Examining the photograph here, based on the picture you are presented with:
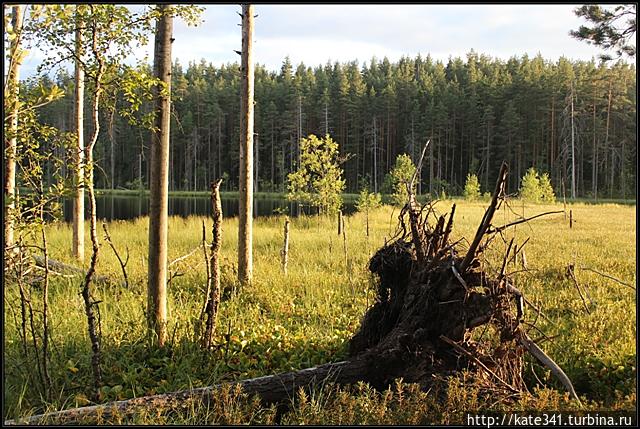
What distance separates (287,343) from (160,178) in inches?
92.0

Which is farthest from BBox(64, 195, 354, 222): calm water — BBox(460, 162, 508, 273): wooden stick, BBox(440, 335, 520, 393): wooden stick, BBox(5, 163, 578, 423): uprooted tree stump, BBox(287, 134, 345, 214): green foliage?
BBox(440, 335, 520, 393): wooden stick

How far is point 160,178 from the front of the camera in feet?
18.7

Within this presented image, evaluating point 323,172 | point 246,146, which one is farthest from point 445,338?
point 323,172

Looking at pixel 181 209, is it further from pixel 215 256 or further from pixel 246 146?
pixel 215 256

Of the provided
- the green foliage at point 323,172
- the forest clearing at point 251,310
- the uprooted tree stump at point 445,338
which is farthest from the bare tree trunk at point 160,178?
the green foliage at point 323,172

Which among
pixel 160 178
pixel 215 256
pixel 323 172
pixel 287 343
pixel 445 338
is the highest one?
pixel 323 172

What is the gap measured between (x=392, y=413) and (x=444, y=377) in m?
0.90

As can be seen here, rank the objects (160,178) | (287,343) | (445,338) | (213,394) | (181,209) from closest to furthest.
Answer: (213,394) → (445,338) → (160,178) → (287,343) → (181,209)

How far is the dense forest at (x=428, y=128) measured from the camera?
183ft

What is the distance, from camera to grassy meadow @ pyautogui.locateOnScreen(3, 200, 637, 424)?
14.1 feet

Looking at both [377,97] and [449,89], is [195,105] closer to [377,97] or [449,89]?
[377,97]

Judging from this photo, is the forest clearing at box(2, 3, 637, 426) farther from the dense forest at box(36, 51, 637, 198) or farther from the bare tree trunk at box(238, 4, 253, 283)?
the dense forest at box(36, 51, 637, 198)

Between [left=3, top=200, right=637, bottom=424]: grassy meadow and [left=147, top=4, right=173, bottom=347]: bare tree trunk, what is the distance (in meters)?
0.23

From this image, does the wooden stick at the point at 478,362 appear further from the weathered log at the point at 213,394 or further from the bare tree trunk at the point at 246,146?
the bare tree trunk at the point at 246,146
